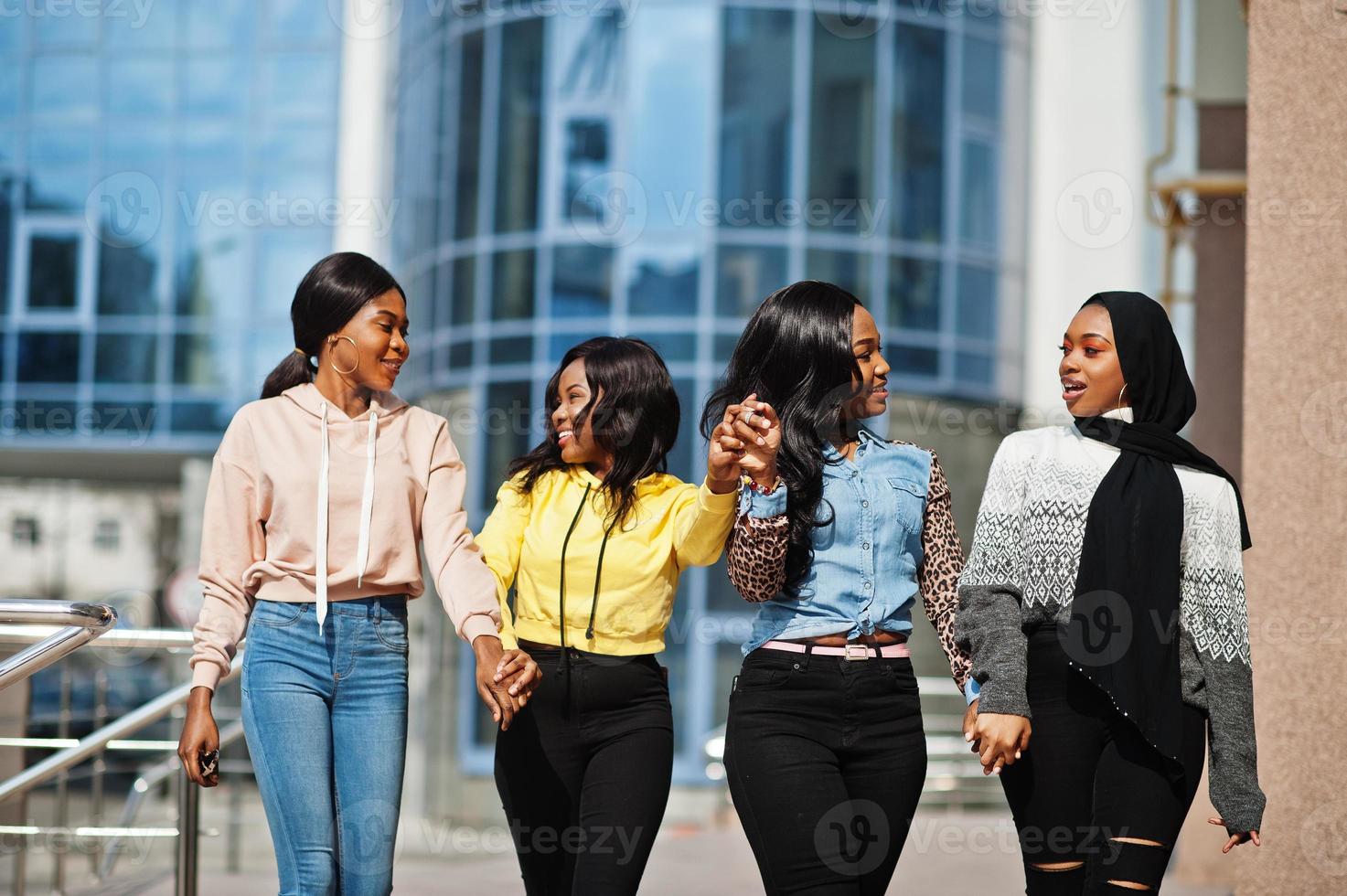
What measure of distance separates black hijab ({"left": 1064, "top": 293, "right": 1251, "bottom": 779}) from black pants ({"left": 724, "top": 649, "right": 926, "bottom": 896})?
16.4 inches

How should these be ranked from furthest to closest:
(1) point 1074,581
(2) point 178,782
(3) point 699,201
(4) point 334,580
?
(3) point 699,201
(2) point 178,782
(4) point 334,580
(1) point 1074,581

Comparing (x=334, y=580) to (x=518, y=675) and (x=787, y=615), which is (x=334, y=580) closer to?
(x=518, y=675)

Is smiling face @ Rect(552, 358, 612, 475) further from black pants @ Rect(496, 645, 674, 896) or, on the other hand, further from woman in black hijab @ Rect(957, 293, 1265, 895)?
woman in black hijab @ Rect(957, 293, 1265, 895)

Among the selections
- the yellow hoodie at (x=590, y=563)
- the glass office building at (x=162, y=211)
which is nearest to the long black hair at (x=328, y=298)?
the yellow hoodie at (x=590, y=563)

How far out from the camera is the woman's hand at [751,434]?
9.39 feet

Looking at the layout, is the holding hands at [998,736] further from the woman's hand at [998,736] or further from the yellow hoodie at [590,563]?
the yellow hoodie at [590,563]

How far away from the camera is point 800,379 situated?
10.5ft

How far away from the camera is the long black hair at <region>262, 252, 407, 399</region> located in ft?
11.1

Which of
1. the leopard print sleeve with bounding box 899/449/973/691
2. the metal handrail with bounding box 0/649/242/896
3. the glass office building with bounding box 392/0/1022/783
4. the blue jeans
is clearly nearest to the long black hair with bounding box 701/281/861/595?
the leopard print sleeve with bounding box 899/449/973/691

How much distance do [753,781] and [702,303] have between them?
1160cm

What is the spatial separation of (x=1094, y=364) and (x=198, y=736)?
6.86ft

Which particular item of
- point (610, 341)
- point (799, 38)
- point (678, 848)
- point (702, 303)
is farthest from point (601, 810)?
point (799, 38)

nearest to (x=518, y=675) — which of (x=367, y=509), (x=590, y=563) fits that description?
(x=590, y=563)

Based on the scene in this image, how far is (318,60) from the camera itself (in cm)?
2112
